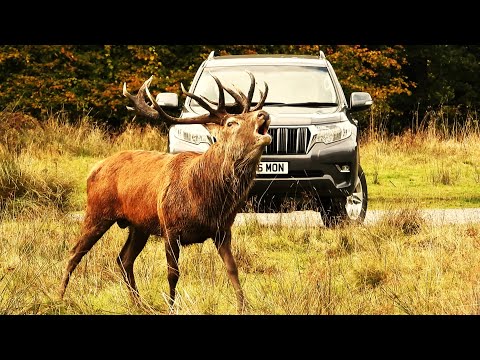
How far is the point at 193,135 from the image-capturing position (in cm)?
1138

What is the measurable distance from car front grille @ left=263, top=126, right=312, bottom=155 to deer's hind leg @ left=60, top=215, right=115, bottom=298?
138 inches

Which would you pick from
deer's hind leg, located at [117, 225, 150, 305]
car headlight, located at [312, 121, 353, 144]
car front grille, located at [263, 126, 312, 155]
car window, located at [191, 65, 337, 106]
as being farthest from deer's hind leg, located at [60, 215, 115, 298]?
car window, located at [191, 65, 337, 106]

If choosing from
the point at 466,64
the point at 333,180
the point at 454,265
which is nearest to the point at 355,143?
the point at 333,180

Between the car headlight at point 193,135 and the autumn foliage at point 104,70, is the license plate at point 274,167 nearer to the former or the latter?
the car headlight at point 193,135

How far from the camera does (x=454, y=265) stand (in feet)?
28.3

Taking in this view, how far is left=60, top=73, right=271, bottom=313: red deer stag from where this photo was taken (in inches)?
279

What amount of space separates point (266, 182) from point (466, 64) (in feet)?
79.5

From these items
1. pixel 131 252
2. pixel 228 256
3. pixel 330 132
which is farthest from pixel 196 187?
pixel 330 132

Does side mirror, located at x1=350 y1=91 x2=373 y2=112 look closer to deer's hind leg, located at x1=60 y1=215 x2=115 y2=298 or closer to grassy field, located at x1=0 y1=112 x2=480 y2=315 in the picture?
grassy field, located at x1=0 y1=112 x2=480 y2=315

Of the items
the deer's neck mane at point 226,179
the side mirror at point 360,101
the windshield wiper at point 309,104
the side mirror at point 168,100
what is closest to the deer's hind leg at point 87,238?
the deer's neck mane at point 226,179

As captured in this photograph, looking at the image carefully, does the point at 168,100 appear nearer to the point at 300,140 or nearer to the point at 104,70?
the point at 300,140

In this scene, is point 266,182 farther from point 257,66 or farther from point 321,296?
point 321,296

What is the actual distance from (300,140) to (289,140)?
0.13 metres

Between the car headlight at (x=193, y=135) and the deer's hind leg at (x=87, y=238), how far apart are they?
3.23 m
